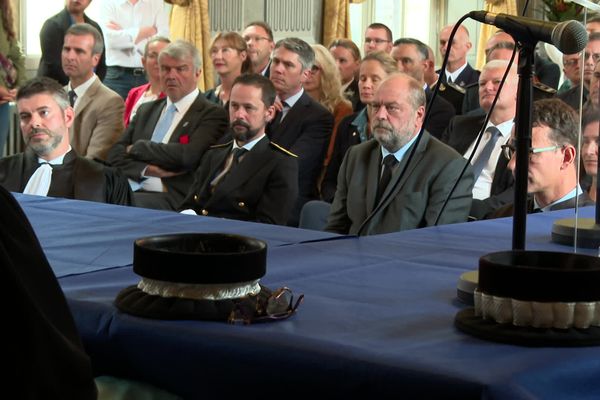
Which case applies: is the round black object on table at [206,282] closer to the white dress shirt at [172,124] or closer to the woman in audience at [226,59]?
the white dress shirt at [172,124]

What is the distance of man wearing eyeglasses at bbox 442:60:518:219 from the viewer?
15.9 feet

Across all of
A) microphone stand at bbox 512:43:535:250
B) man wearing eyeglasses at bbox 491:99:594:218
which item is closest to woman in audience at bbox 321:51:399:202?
man wearing eyeglasses at bbox 491:99:594:218

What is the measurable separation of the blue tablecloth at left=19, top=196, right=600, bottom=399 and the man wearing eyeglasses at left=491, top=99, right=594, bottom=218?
1278 mm

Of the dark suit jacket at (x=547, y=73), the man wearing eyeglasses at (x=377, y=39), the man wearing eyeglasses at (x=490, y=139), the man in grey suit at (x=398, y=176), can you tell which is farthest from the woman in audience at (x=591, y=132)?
the man wearing eyeglasses at (x=377, y=39)

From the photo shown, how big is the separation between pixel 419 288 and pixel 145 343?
0.52 m

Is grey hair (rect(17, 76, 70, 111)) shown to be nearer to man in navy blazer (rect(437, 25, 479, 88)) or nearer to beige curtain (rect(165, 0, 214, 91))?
man in navy blazer (rect(437, 25, 479, 88))

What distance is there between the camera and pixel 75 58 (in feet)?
23.3

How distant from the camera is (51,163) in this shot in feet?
14.9

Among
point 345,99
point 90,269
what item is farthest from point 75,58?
point 90,269

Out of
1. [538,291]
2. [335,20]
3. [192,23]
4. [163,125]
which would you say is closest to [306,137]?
[163,125]

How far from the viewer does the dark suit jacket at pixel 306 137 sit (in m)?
5.81

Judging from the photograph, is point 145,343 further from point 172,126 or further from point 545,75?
point 545,75

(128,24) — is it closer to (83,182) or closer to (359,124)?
(359,124)

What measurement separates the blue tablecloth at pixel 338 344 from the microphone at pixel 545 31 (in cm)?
44
